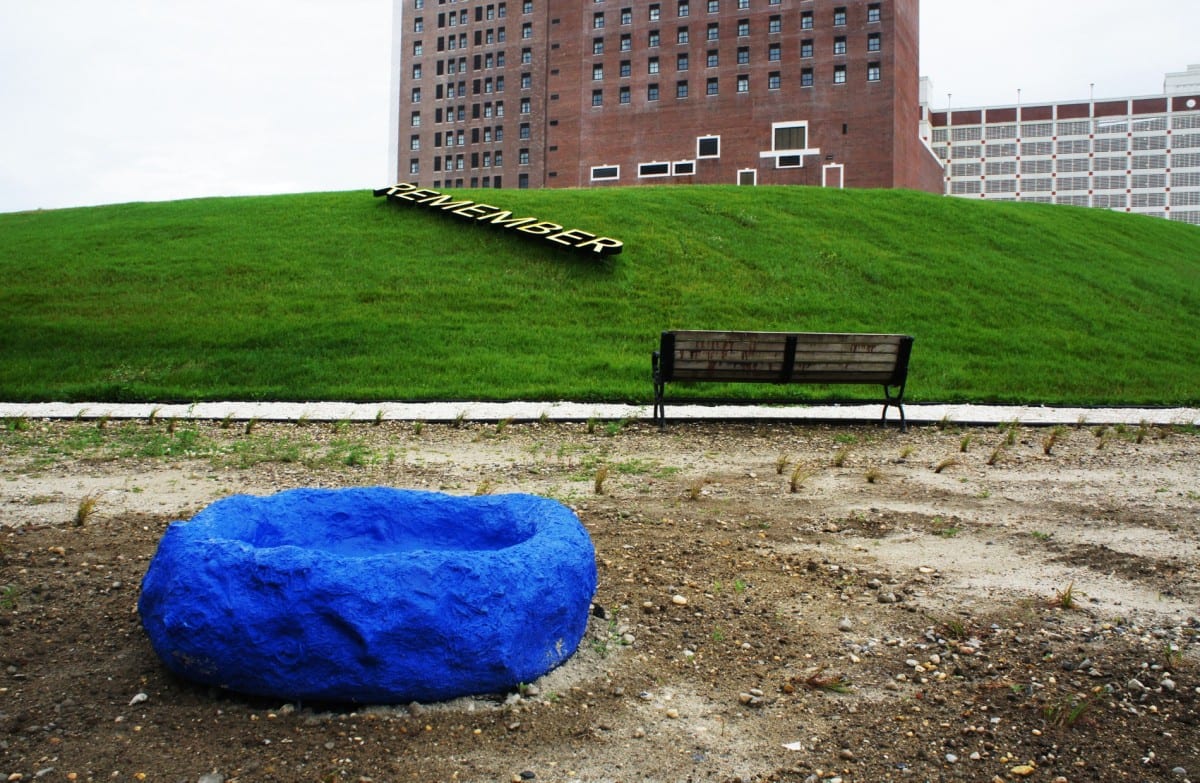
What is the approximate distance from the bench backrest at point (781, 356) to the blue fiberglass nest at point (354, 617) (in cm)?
660

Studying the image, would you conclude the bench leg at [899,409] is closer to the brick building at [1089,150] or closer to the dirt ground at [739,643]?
the dirt ground at [739,643]

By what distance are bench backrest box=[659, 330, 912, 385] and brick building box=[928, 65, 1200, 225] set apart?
344 ft

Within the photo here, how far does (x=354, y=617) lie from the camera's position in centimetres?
328

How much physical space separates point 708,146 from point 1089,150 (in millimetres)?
65974

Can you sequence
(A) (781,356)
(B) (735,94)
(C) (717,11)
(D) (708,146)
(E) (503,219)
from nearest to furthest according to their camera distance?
(A) (781,356)
(E) (503,219)
(B) (735,94)
(D) (708,146)
(C) (717,11)

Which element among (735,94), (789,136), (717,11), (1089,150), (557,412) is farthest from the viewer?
(1089,150)

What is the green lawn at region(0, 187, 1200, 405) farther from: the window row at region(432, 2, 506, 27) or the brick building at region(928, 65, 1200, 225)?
the brick building at region(928, 65, 1200, 225)

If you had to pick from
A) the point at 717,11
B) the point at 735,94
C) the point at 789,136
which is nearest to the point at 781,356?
the point at 789,136

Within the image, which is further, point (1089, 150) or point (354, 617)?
point (1089, 150)

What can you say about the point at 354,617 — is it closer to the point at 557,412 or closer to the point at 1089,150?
→ the point at 557,412

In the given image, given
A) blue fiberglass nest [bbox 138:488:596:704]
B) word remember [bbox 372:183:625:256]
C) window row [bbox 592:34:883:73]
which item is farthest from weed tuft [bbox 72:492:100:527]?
window row [bbox 592:34:883:73]

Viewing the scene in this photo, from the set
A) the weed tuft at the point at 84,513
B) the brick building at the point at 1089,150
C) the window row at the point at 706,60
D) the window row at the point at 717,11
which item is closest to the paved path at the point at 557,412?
the weed tuft at the point at 84,513

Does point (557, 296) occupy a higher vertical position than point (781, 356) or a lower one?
higher

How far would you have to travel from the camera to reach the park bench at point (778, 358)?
10102 mm
